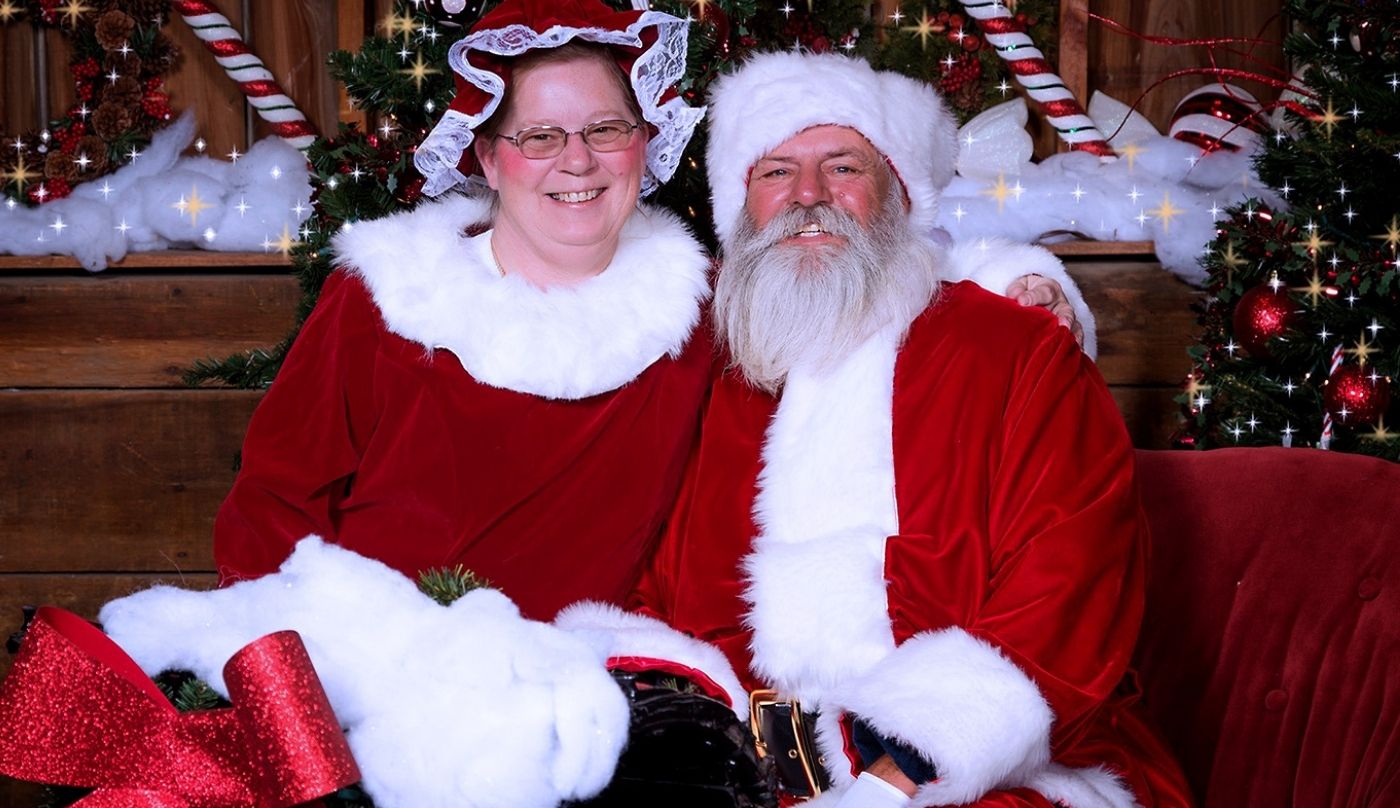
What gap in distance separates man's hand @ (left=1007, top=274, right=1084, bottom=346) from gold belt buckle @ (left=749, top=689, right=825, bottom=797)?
2.36ft

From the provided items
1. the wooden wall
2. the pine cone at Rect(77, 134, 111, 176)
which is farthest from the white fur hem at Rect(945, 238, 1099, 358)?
the pine cone at Rect(77, 134, 111, 176)

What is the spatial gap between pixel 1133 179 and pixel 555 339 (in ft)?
6.64

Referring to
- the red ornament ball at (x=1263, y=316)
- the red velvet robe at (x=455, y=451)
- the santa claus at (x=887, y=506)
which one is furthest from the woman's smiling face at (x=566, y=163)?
the red ornament ball at (x=1263, y=316)

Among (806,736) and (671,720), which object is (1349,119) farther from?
(671,720)

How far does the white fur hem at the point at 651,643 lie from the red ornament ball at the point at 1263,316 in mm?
1485

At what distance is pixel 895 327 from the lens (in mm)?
2141

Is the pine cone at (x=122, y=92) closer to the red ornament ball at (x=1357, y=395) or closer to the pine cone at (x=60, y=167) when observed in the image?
the pine cone at (x=60, y=167)

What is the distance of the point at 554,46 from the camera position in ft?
6.92

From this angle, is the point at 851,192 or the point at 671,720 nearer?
the point at 671,720

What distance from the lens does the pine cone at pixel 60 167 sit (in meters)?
3.65

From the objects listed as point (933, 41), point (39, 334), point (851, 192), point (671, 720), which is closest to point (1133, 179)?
point (933, 41)

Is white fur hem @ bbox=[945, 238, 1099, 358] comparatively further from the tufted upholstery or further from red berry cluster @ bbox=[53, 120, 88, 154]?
red berry cluster @ bbox=[53, 120, 88, 154]

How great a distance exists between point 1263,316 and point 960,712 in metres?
1.56

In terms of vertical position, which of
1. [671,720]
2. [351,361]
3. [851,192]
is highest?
[851,192]
